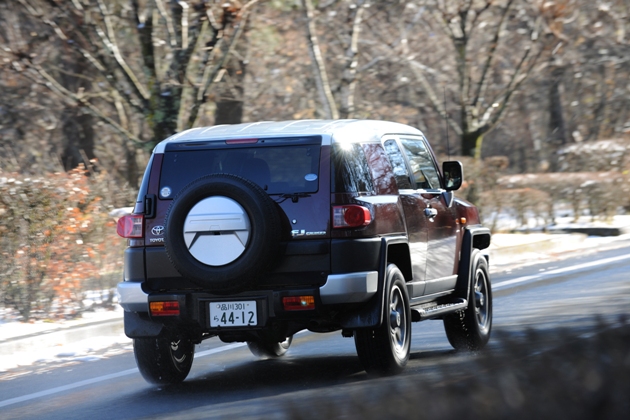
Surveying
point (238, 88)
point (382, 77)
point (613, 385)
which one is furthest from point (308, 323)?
point (382, 77)

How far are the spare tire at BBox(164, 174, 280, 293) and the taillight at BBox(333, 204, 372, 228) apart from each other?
40 centimetres

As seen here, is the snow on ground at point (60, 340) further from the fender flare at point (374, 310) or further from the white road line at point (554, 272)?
the white road line at point (554, 272)

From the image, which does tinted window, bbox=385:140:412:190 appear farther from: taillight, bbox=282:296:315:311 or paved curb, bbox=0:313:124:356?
paved curb, bbox=0:313:124:356

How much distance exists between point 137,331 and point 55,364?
2231 millimetres

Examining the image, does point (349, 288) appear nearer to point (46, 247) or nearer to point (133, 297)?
point (133, 297)

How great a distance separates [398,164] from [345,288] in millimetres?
1477

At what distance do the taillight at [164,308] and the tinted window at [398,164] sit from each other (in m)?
1.89

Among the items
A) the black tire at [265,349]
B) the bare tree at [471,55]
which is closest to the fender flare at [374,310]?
the black tire at [265,349]

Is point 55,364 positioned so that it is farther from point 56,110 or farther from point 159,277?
point 56,110

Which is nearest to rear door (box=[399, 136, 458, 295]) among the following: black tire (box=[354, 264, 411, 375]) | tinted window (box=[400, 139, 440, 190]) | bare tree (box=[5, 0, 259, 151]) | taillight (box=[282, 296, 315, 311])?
tinted window (box=[400, 139, 440, 190])

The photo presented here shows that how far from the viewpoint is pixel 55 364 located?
9.24 m

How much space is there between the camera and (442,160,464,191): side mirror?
28.8 feet

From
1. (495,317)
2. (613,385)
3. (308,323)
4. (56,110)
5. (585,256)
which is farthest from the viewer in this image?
(56,110)

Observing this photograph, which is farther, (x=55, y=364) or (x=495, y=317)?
(x=495, y=317)
